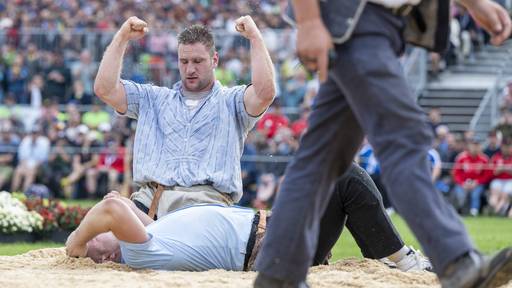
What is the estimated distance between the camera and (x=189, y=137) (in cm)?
838

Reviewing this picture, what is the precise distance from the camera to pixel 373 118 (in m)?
5.19

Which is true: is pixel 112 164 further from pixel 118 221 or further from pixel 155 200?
pixel 118 221

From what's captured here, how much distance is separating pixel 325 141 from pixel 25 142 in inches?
772

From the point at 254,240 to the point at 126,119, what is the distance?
1700cm

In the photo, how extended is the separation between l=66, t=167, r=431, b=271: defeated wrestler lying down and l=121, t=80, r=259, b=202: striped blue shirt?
459 mm

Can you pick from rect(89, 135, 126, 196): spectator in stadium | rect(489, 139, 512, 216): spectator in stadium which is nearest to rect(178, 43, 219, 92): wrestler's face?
rect(489, 139, 512, 216): spectator in stadium

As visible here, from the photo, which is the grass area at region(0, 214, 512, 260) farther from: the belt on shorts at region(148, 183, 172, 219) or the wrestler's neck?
the belt on shorts at region(148, 183, 172, 219)

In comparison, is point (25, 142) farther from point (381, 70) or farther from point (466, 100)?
point (381, 70)

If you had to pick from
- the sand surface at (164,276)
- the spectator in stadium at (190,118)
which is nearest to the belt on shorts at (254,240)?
the sand surface at (164,276)

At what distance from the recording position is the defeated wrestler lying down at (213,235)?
24.3 ft

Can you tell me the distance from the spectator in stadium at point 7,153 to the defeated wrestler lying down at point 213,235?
17165 millimetres

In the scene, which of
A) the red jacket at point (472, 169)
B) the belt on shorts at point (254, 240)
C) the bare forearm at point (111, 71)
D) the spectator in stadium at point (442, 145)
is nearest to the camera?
the belt on shorts at point (254, 240)

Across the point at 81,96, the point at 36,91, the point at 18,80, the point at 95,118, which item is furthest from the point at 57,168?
the point at 18,80

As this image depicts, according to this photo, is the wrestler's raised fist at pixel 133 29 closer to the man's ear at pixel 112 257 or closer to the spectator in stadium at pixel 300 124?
the man's ear at pixel 112 257
